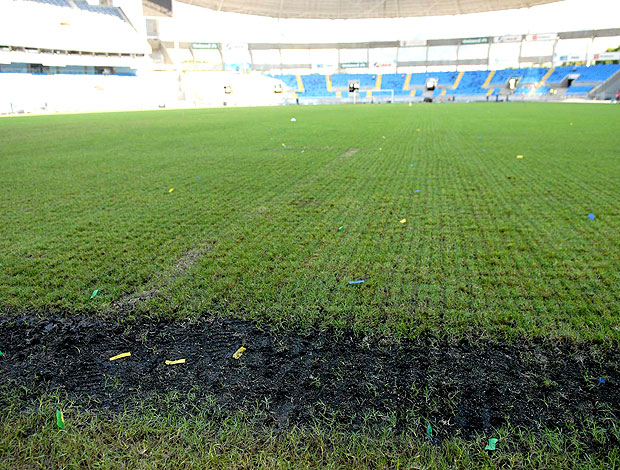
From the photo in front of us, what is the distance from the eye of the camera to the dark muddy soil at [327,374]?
Answer: 1.46m

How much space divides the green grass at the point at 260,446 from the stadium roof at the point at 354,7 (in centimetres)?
5849

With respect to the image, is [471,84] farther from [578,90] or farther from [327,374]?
[327,374]

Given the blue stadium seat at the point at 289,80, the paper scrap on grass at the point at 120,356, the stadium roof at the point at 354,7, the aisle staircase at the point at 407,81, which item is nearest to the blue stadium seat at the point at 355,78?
the aisle staircase at the point at 407,81

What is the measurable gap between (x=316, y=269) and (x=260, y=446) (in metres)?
1.43

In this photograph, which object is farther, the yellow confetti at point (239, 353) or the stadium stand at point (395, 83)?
the stadium stand at point (395, 83)

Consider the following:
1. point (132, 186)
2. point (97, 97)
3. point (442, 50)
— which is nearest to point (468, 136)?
point (132, 186)

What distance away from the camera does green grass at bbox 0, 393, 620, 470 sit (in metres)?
1.26

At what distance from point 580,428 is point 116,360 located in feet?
6.15

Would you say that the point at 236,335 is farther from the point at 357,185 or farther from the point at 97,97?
the point at 97,97

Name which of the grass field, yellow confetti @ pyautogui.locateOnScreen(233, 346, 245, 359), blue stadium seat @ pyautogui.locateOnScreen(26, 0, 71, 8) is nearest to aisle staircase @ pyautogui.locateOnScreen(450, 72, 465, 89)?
blue stadium seat @ pyautogui.locateOnScreen(26, 0, 71, 8)

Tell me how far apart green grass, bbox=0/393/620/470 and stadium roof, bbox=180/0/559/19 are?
58489 millimetres

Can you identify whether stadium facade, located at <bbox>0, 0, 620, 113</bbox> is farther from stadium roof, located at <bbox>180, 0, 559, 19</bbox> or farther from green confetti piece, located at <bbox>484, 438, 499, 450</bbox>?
green confetti piece, located at <bbox>484, 438, 499, 450</bbox>

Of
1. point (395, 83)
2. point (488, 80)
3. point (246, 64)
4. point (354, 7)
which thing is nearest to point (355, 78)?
point (395, 83)

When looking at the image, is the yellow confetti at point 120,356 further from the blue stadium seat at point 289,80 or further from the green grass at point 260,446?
the blue stadium seat at point 289,80
